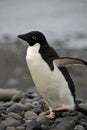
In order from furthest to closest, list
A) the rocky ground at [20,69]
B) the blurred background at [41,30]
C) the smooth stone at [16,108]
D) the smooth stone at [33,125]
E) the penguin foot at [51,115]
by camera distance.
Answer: the blurred background at [41,30]
the rocky ground at [20,69]
the smooth stone at [16,108]
the penguin foot at [51,115]
the smooth stone at [33,125]

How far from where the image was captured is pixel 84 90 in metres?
7.73

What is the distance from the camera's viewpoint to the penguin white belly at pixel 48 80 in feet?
12.0

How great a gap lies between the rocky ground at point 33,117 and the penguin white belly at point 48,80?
0.12 meters

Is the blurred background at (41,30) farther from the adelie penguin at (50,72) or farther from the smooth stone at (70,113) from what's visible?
the adelie penguin at (50,72)

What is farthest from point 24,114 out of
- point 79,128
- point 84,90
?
point 84,90

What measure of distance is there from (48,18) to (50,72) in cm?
1188

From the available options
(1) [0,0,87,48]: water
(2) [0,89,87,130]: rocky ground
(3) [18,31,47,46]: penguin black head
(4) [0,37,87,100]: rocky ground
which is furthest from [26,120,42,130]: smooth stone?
(1) [0,0,87,48]: water

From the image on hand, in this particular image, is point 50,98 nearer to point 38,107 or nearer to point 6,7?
point 38,107

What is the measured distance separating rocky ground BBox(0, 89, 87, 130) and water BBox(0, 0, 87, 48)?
6.84 meters

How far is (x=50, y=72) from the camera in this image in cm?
365

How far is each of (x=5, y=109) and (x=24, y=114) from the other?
214mm

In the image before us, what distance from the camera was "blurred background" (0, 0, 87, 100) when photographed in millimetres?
8531

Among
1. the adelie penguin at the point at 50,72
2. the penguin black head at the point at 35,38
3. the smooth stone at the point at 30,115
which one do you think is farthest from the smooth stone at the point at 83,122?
the penguin black head at the point at 35,38

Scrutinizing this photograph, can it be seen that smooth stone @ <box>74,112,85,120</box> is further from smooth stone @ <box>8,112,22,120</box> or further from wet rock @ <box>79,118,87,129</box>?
smooth stone @ <box>8,112,22,120</box>
